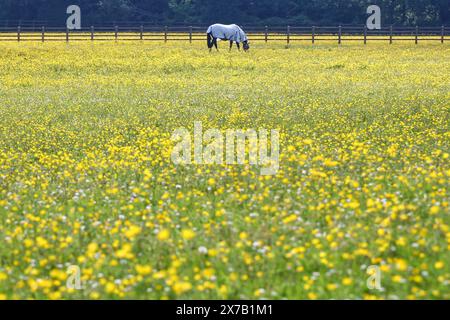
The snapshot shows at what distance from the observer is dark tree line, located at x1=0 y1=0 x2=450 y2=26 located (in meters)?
78.9

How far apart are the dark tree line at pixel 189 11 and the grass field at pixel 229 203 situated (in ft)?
197

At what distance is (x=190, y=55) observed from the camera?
130ft

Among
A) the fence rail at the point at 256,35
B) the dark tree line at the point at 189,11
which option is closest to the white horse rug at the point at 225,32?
the fence rail at the point at 256,35

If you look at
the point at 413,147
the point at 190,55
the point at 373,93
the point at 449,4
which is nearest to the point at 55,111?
the point at 373,93

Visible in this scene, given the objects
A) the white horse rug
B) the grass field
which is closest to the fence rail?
the white horse rug

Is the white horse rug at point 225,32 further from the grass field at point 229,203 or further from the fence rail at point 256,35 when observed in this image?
the grass field at point 229,203

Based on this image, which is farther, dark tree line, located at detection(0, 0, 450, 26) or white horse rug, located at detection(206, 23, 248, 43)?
dark tree line, located at detection(0, 0, 450, 26)

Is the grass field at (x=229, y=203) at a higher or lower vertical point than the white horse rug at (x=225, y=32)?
lower

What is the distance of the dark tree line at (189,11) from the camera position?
78.9 meters

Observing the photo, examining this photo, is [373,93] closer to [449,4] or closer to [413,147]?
[413,147]

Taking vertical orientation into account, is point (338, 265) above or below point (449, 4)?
below

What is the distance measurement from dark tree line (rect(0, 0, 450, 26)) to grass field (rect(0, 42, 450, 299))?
6012 cm

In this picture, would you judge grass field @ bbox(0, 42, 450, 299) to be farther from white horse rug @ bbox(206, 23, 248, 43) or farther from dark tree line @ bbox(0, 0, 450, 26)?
dark tree line @ bbox(0, 0, 450, 26)
